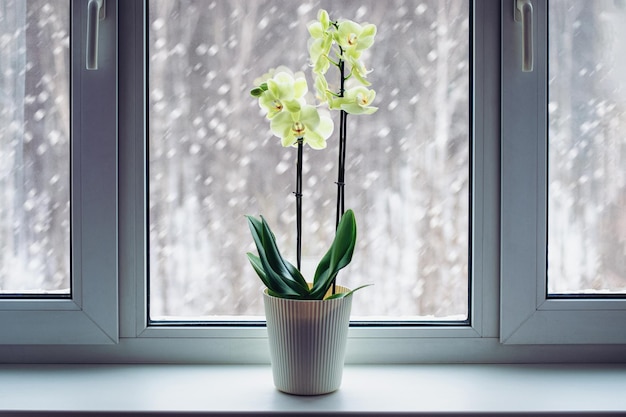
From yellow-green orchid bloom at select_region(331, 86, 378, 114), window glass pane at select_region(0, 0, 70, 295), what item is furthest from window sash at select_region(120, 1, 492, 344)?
yellow-green orchid bloom at select_region(331, 86, 378, 114)

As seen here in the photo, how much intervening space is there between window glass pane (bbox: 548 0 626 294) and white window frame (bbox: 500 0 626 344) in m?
0.03

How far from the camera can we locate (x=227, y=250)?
122 centimetres

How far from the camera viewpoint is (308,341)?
1.03 metres

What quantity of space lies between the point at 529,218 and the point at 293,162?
0.45m

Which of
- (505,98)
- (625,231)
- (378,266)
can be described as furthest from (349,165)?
(625,231)

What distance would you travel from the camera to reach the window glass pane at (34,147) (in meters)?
1.19

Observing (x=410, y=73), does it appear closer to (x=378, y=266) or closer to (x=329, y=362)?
(x=378, y=266)

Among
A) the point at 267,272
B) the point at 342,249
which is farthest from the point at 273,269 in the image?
the point at 342,249

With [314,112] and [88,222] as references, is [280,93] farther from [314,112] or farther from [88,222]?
[88,222]

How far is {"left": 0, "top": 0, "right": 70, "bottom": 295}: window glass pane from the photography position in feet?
3.90

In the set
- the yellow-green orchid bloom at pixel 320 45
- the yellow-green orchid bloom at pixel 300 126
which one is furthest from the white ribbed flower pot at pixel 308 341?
the yellow-green orchid bloom at pixel 320 45

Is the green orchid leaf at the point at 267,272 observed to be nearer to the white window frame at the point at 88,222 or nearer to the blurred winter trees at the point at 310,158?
the blurred winter trees at the point at 310,158

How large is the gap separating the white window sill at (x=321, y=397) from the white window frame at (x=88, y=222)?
0.22ft

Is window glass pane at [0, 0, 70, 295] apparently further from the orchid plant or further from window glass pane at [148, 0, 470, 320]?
the orchid plant
